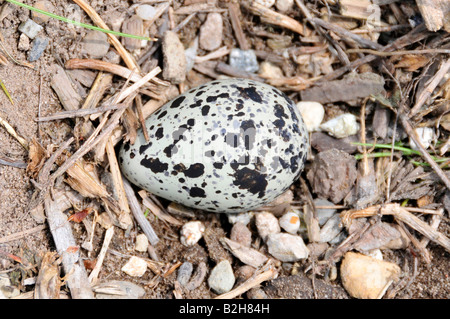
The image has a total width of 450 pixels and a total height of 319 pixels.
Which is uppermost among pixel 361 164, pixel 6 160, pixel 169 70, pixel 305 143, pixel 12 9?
pixel 12 9

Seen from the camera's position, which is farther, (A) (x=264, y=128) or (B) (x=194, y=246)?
(B) (x=194, y=246)

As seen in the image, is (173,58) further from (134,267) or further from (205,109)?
(134,267)

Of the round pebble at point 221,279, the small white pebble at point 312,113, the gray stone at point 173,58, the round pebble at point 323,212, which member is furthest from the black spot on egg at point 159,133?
the round pebble at point 323,212

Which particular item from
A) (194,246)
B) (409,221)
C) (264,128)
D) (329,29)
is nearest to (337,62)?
(329,29)
